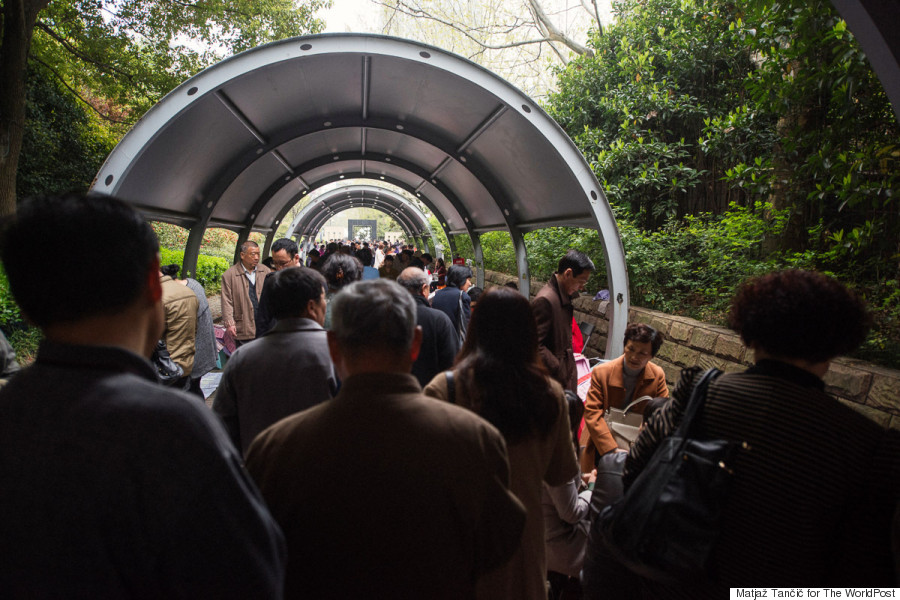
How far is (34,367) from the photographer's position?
39.1 inches

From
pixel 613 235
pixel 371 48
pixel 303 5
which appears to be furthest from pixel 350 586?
pixel 303 5

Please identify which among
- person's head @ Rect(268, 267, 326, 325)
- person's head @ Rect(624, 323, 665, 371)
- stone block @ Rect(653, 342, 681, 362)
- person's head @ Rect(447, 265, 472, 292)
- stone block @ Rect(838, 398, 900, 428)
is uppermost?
person's head @ Rect(268, 267, 326, 325)

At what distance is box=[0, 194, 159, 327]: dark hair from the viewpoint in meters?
1.02

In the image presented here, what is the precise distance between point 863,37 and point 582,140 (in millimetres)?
8012

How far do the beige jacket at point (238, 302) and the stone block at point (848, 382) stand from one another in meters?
5.48

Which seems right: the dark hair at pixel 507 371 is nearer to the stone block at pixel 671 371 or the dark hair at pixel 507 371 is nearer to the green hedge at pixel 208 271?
the stone block at pixel 671 371

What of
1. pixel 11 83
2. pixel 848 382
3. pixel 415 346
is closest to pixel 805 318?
pixel 415 346

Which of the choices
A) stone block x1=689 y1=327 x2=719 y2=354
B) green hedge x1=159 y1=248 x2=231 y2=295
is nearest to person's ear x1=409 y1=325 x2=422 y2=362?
stone block x1=689 y1=327 x2=719 y2=354

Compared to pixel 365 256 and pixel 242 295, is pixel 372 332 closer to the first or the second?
pixel 242 295

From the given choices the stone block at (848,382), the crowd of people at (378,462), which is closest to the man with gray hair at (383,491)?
the crowd of people at (378,462)

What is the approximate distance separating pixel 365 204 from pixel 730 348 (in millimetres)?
21170

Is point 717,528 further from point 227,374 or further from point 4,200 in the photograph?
point 4,200

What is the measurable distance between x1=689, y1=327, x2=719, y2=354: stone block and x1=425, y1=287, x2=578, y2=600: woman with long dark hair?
3.93m

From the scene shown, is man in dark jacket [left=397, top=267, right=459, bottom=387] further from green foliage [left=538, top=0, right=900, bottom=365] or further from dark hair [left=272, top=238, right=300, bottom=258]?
green foliage [left=538, top=0, right=900, bottom=365]
